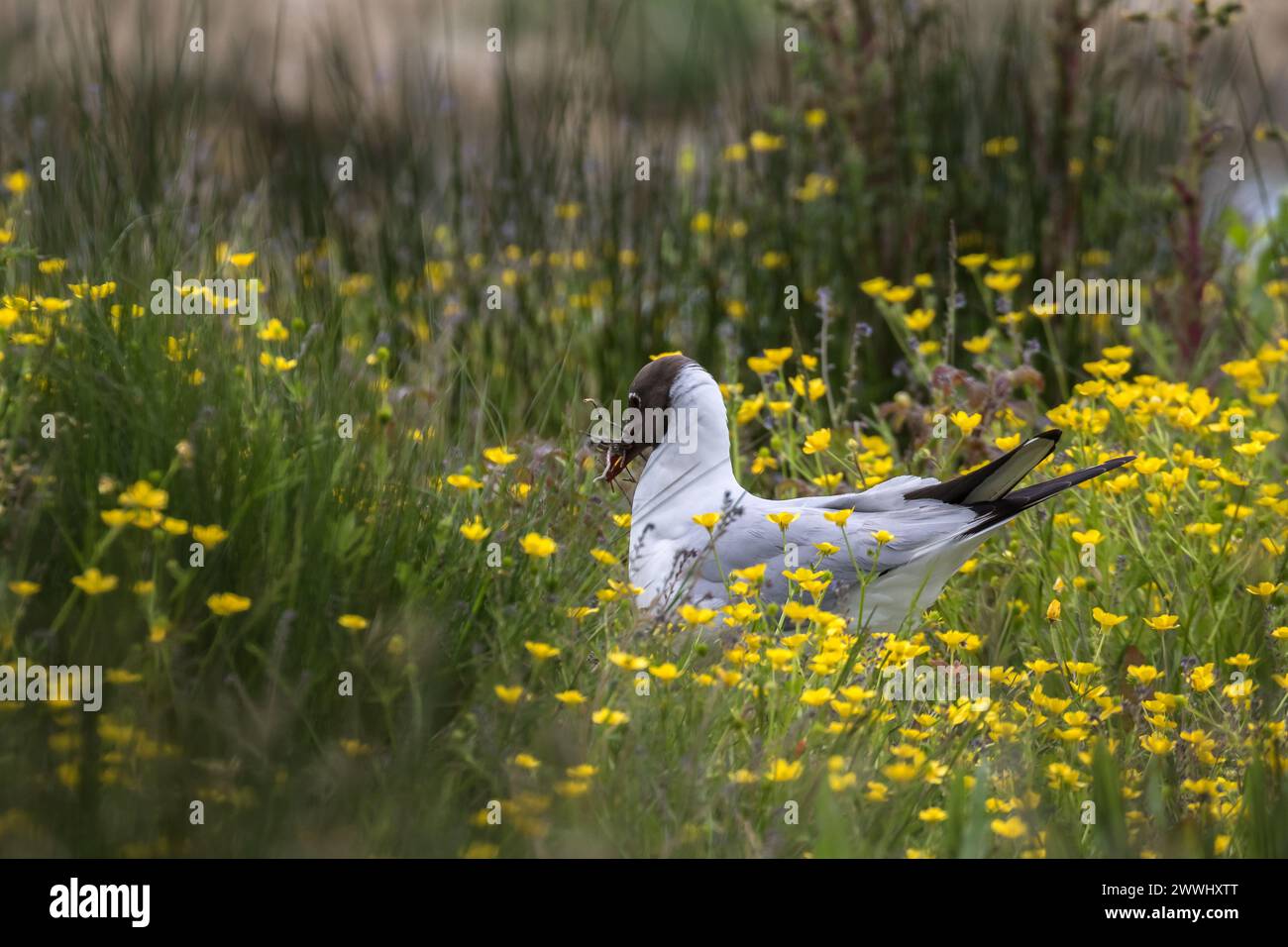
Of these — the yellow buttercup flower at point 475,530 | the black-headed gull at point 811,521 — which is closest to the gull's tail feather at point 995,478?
the black-headed gull at point 811,521

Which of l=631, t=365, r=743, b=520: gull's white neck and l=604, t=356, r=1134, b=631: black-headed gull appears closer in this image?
l=604, t=356, r=1134, b=631: black-headed gull

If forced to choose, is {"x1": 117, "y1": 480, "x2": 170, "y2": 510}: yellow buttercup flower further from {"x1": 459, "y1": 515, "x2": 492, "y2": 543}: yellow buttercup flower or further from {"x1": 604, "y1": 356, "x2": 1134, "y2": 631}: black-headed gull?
{"x1": 604, "y1": 356, "x2": 1134, "y2": 631}: black-headed gull

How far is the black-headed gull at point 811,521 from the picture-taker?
309 cm

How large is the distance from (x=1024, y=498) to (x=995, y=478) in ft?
0.29

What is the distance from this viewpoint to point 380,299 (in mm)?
4367

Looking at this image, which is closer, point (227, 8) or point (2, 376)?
point (2, 376)

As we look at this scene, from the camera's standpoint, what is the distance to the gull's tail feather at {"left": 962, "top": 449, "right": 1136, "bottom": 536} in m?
3.05

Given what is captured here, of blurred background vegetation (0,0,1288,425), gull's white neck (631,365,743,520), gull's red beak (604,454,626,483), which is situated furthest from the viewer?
blurred background vegetation (0,0,1288,425)

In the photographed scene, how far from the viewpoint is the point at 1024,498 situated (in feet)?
10.1

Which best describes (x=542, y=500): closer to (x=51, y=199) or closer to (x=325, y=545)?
(x=325, y=545)

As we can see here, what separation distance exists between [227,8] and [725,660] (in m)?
9.33

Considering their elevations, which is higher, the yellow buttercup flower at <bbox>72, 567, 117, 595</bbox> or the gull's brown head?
the gull's brown head

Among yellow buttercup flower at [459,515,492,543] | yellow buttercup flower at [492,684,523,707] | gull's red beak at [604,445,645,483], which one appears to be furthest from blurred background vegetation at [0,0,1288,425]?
yellow buttercup flower at [492,684,523,707]
